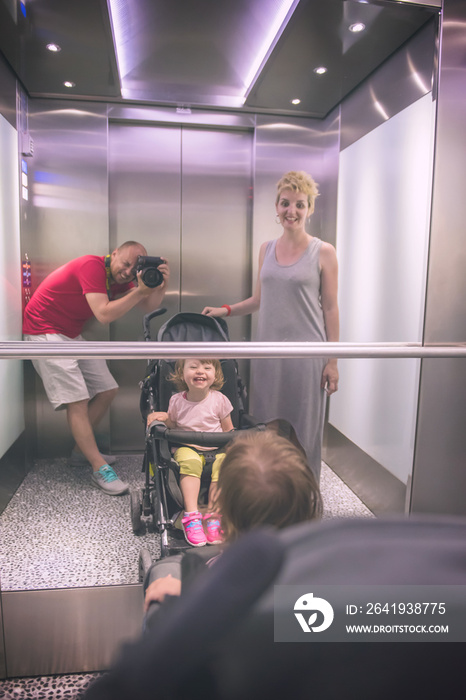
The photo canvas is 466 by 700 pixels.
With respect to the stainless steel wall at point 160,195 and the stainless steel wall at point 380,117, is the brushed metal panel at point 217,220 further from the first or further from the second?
the stainless steel wall at point 380,117

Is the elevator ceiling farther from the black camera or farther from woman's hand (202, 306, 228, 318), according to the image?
woman's hand (202, 306, 228, 318)

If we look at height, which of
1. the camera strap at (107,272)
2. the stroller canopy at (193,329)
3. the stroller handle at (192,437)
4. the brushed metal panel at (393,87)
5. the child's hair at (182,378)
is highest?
the brushed metal panel at (393,87)

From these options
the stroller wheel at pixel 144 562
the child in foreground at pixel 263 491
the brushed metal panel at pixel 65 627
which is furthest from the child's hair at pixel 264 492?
the brushed metal panel at pixel 65 627

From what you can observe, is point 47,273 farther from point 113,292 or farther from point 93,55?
point 93,55

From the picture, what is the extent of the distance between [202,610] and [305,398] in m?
1.68

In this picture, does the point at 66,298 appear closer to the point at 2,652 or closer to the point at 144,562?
the point at 144,562

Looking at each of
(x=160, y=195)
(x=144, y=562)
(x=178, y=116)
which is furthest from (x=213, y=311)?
(x=144, y=562)

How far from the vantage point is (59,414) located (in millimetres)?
1844

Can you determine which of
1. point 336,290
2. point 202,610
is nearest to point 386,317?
point 336,290

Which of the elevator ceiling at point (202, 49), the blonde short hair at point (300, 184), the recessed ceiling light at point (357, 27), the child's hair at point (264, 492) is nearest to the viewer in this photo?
the child's hair at point (264, 492)

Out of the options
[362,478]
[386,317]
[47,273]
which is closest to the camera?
[47,273]

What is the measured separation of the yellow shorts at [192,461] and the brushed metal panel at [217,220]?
49cm

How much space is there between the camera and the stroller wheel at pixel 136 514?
185 cm

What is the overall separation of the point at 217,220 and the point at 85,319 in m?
0.65
